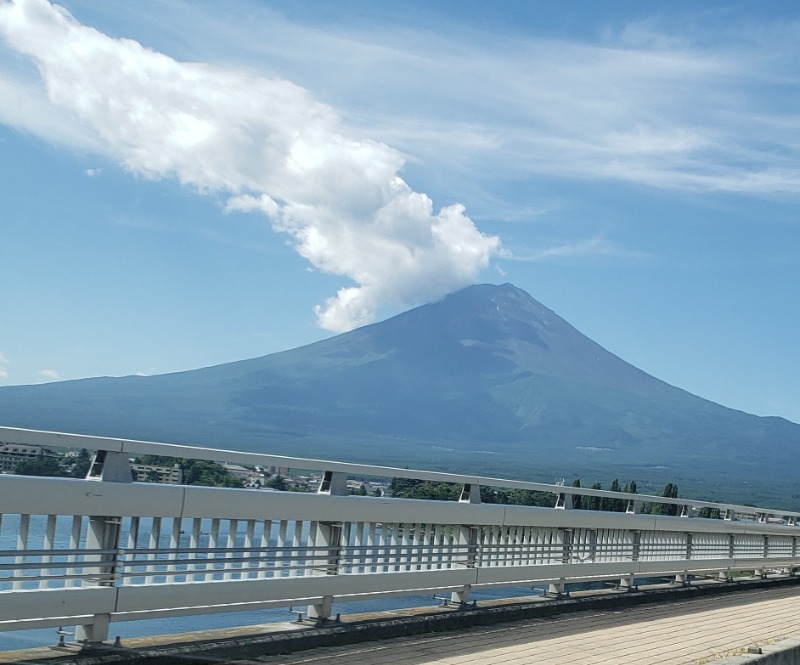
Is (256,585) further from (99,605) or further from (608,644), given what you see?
(608,644)

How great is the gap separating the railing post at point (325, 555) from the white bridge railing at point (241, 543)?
0.04 ft

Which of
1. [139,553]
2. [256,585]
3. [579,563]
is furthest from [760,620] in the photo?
[139,553]

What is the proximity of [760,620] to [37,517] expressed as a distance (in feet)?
28.8

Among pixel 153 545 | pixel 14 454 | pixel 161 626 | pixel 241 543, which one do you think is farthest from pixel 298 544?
pixel 14 454

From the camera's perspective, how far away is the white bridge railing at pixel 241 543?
703cm

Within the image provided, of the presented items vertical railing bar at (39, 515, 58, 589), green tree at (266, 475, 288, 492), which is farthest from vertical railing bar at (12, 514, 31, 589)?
green tree at (266, 475, 288, 492)

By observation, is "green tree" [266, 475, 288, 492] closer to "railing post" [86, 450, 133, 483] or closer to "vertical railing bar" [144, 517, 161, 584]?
"vertical railing bar" [144, 517, 161, 584]

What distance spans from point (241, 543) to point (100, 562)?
199 centimetres

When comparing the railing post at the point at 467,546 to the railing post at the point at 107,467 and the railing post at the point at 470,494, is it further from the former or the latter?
the railing post at the point at 107,467

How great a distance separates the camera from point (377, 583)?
388 inches

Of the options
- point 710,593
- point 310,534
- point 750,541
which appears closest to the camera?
point 310,534

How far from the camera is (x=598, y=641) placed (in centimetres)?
1050

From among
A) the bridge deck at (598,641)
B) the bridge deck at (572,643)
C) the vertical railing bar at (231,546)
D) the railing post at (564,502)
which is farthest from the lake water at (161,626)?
the railing post at (564,502)

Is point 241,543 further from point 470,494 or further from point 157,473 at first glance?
point 470,494
